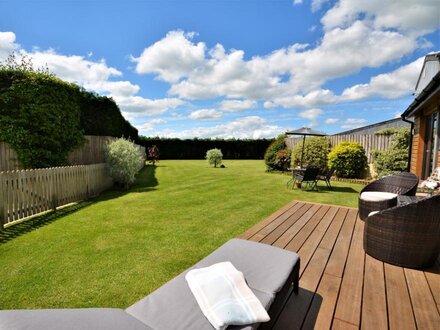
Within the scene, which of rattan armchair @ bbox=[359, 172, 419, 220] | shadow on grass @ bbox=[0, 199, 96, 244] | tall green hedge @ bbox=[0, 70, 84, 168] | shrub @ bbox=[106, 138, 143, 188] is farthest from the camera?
shrub @ bbox=[106, 138, 143, 188]

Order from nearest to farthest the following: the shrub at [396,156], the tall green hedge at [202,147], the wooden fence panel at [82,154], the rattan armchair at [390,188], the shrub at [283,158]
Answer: the rattan armchair at [390,188]
the wooden fence panel at [82,154]
the shrub at [396,156]
the shrub at [283,158]
the tall green hedge at [202,147]

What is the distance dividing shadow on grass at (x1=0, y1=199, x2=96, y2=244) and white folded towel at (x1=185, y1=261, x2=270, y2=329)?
422 cm

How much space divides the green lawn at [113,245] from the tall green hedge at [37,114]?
243 cm

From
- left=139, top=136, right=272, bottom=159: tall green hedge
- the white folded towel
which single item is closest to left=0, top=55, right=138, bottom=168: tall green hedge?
the white folded towel

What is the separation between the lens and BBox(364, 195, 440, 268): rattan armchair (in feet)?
8.30

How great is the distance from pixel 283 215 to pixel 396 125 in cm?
2324

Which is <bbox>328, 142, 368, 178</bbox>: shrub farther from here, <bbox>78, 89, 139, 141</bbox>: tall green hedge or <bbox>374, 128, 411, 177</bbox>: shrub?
<bbox>78, 89, 139, 141</bbox>: tall green hedge

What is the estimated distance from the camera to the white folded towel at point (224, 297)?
50.9 inches

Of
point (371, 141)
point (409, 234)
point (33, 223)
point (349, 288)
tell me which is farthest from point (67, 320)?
point (371, 141)

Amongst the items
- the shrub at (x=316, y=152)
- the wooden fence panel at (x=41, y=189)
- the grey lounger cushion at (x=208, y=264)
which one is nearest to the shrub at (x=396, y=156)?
the shrub at (x=316, y=152)

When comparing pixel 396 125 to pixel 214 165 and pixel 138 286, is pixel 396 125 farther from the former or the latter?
pixel 138 286

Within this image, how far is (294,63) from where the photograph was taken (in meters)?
11.7

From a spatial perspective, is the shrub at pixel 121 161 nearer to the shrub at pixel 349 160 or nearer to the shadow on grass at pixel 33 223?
the shadow on grass at pixel 33 223

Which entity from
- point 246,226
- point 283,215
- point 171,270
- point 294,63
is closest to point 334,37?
point 294,63
